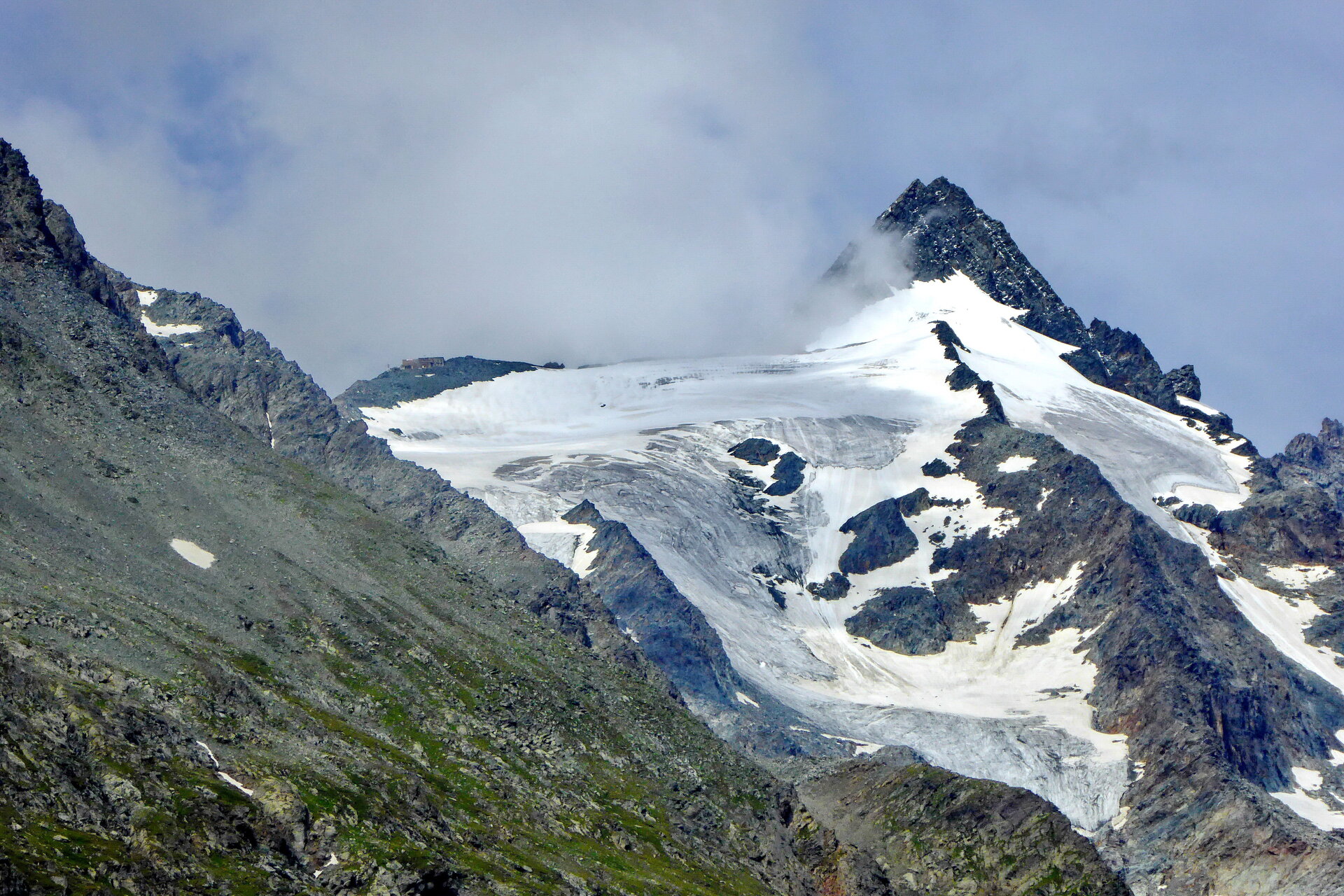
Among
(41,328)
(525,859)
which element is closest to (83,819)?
(525,859)

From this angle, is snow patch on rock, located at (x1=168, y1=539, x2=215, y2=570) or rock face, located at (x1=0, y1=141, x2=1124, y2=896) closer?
rock face, located at (x1=0, y1=141, x2=1124, y2=896)

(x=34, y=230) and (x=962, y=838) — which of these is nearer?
(x=962, y=838)

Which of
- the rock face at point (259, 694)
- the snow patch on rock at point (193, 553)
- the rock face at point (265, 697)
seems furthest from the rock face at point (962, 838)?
the snow patch on rock at point (193, 553)

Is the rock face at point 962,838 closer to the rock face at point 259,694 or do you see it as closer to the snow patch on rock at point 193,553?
the rock face at point 259,694

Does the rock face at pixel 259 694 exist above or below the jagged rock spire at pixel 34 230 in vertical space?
below

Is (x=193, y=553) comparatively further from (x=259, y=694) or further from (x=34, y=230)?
(x=34, y=230)

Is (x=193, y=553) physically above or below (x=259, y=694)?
above

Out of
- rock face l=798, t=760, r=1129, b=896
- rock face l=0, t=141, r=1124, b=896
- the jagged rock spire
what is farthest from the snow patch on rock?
rock face l=798, t=760, r=1129, b=896

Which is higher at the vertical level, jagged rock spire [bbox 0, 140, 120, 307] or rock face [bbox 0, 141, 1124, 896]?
jagged rock spire [bbox 0, 140, 120, 307]

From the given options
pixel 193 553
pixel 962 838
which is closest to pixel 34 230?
pixel 193 553

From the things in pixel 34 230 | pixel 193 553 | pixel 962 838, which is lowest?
pixel 962 838

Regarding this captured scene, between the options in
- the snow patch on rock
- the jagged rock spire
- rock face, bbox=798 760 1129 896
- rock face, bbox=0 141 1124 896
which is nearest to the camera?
rock face, bbox=0 141 1124 896

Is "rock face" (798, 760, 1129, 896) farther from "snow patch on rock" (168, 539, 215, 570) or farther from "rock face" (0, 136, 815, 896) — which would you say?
"snow patch on rock" (168, 539, 215, 570)

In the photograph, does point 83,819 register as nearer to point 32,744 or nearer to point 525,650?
point 32,744
